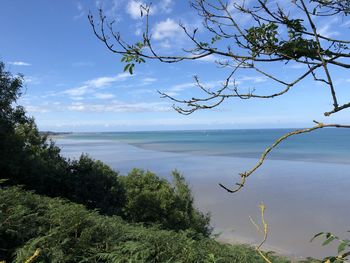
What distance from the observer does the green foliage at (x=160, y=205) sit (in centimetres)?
1948

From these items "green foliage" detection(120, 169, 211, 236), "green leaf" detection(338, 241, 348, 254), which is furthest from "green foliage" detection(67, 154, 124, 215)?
"green leaf" detection(338, 241, 348, 254)

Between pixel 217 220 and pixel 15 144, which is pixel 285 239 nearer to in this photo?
pixel 217 220

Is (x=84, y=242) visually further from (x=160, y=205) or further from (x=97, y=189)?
(x=97, y=189)

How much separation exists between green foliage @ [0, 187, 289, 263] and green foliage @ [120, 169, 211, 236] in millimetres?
11921

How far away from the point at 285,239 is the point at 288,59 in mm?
20080

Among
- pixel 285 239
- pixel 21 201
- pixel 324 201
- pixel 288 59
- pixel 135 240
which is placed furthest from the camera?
pixel 324 201

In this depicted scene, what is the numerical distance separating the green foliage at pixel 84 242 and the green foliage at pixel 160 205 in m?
11.9

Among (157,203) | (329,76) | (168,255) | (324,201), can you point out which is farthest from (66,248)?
(324,201)

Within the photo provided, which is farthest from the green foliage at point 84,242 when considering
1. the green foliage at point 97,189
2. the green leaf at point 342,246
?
the green foliage at point 97,189

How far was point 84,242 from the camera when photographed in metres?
6.49

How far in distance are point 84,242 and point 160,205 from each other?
1309cm

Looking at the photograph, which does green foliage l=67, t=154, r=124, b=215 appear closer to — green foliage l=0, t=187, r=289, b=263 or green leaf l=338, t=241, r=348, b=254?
green foliage l=0, t=187, r=289, b=263

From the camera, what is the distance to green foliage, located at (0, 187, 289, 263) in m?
6.08

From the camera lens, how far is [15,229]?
6520mm
